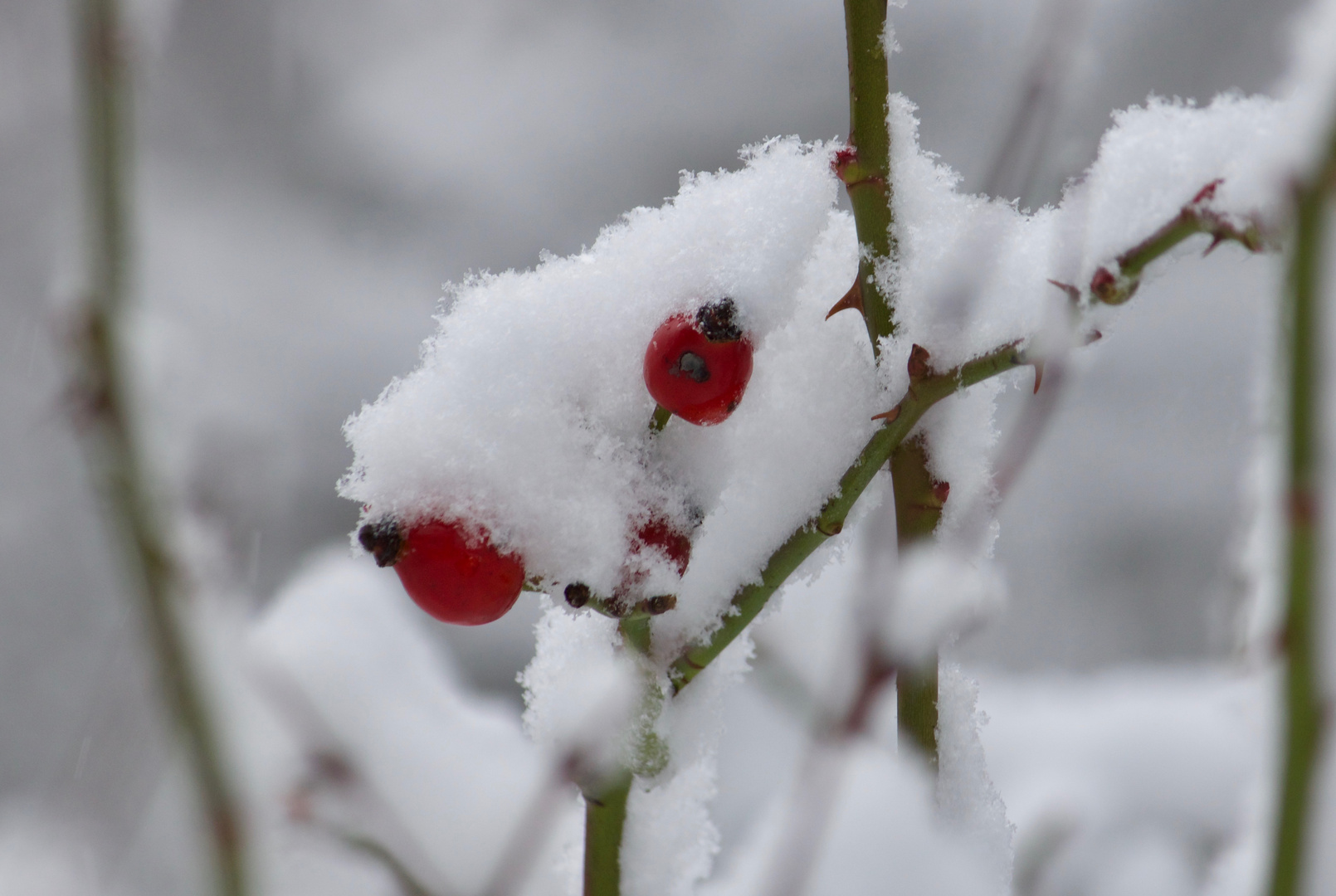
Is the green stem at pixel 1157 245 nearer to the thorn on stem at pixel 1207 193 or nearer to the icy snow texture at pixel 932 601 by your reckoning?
the thorn on stem at pixel 1207 193

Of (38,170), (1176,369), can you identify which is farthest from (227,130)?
(1176,369)

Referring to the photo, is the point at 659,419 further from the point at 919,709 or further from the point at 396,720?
the point at 396,720

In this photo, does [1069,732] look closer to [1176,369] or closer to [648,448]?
[1176,369]

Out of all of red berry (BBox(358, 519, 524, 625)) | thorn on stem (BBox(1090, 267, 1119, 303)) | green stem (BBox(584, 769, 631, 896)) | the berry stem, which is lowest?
green stem (BBox(584, 769, 631, 896))

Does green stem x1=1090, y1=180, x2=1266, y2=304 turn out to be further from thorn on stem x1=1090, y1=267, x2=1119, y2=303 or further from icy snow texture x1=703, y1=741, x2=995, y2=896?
icy snow texture x1=703, y1=741, x2=995, y2=896

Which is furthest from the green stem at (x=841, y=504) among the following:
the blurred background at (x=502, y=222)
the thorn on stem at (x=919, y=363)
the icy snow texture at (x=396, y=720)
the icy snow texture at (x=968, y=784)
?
the blurred background at (x=502, y=222)

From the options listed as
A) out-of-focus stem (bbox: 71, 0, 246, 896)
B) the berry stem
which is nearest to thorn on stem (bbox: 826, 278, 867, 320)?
the berry stem

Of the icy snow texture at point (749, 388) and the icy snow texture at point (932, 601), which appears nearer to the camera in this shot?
the icy snow texture at point (932, 601)

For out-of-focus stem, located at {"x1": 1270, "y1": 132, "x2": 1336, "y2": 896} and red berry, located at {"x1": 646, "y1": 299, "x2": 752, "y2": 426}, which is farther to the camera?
red berry, located at {"x1": 646, "y1": 299, "x2": 752, "y2": 426}
